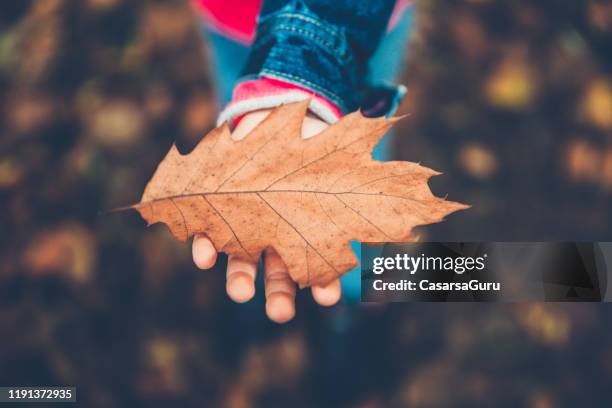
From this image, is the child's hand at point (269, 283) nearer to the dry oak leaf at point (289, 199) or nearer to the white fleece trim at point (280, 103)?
the dry oak leaf at point (289, 199)

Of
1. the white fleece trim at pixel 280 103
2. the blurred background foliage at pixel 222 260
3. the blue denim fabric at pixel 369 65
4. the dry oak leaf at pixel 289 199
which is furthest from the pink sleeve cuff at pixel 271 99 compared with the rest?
the blurred background foliage at pixel 222 260

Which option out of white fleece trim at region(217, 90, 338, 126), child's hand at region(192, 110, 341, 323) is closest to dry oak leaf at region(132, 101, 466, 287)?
child's hand at region(192, 110, 341, 323)

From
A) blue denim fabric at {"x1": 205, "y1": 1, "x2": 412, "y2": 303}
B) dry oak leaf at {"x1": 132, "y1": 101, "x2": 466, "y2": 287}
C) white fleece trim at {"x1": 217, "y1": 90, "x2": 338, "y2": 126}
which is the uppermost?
blue denim fabric at {"x1": 205, "y1": 1, "x2": 412, "y2": 303}

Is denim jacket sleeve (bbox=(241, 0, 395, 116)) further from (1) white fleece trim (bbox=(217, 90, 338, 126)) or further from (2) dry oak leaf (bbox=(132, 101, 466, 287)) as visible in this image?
(2) dry oak leaf (bbox=(132, 101, 466, 287))

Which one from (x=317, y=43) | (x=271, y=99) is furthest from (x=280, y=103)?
(x=317, y=43)

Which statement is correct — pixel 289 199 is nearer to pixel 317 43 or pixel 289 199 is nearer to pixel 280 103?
pixel 280 103

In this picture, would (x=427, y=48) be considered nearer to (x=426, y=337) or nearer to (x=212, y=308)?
(x=426, y=337)

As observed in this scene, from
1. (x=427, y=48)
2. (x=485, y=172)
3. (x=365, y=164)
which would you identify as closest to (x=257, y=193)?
(x=365, y=164)
